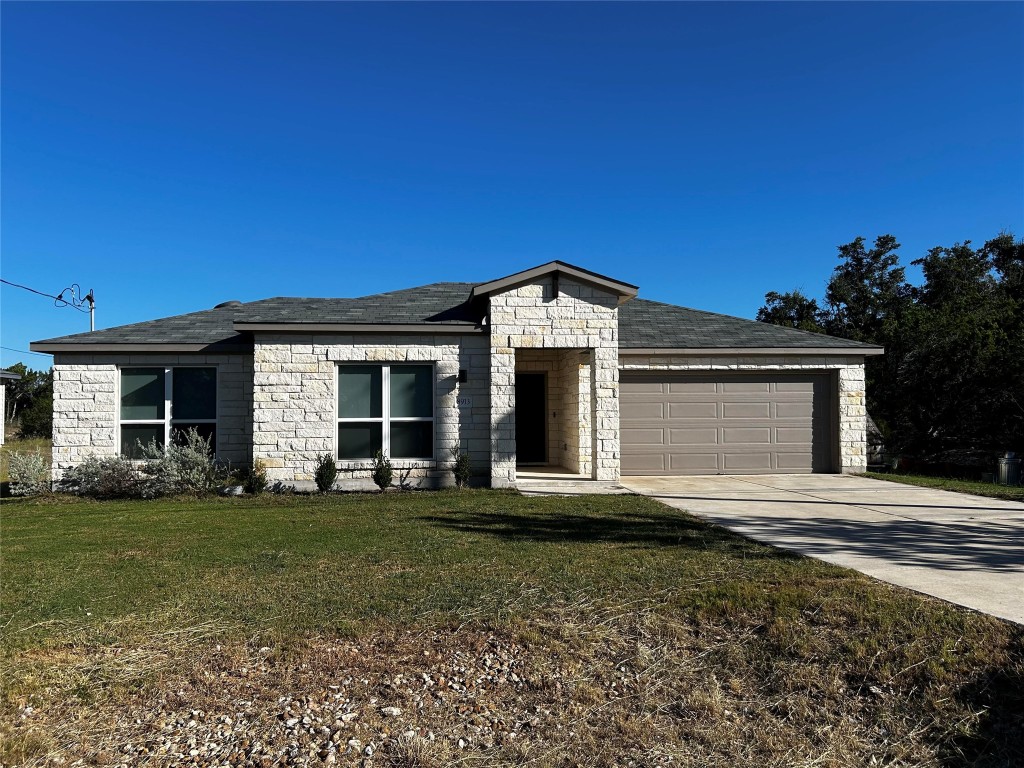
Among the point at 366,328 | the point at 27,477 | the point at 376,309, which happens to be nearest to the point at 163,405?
the point at 27,477

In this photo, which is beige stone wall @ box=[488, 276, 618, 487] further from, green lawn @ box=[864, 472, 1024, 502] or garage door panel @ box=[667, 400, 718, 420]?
green lawn @ box=[864, 472, 1024, 502]

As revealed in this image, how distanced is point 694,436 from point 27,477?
1305cm

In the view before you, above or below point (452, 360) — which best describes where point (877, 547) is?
below

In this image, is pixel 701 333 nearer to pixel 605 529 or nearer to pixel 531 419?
pixel 531 419

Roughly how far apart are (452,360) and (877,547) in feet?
25.5

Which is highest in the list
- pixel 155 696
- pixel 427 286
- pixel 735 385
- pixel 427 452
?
pixel 427 286

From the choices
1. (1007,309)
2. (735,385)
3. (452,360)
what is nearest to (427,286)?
(452,360)

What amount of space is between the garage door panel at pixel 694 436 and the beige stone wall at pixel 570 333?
2.44 metres

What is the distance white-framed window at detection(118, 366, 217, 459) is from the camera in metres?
12.4

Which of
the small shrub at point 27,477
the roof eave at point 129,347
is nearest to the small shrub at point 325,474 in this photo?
the roof eave at point 129,347

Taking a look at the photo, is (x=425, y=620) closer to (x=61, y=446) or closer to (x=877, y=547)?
(x=877, y=547)

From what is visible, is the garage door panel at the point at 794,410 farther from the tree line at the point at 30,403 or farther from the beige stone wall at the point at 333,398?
the tree line at the point at 30,403

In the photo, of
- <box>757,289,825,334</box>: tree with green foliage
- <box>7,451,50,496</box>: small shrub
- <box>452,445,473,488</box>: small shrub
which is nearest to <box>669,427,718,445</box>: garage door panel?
<box>452,445,473,488</box>: small shrub

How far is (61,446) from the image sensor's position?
1216 cm
